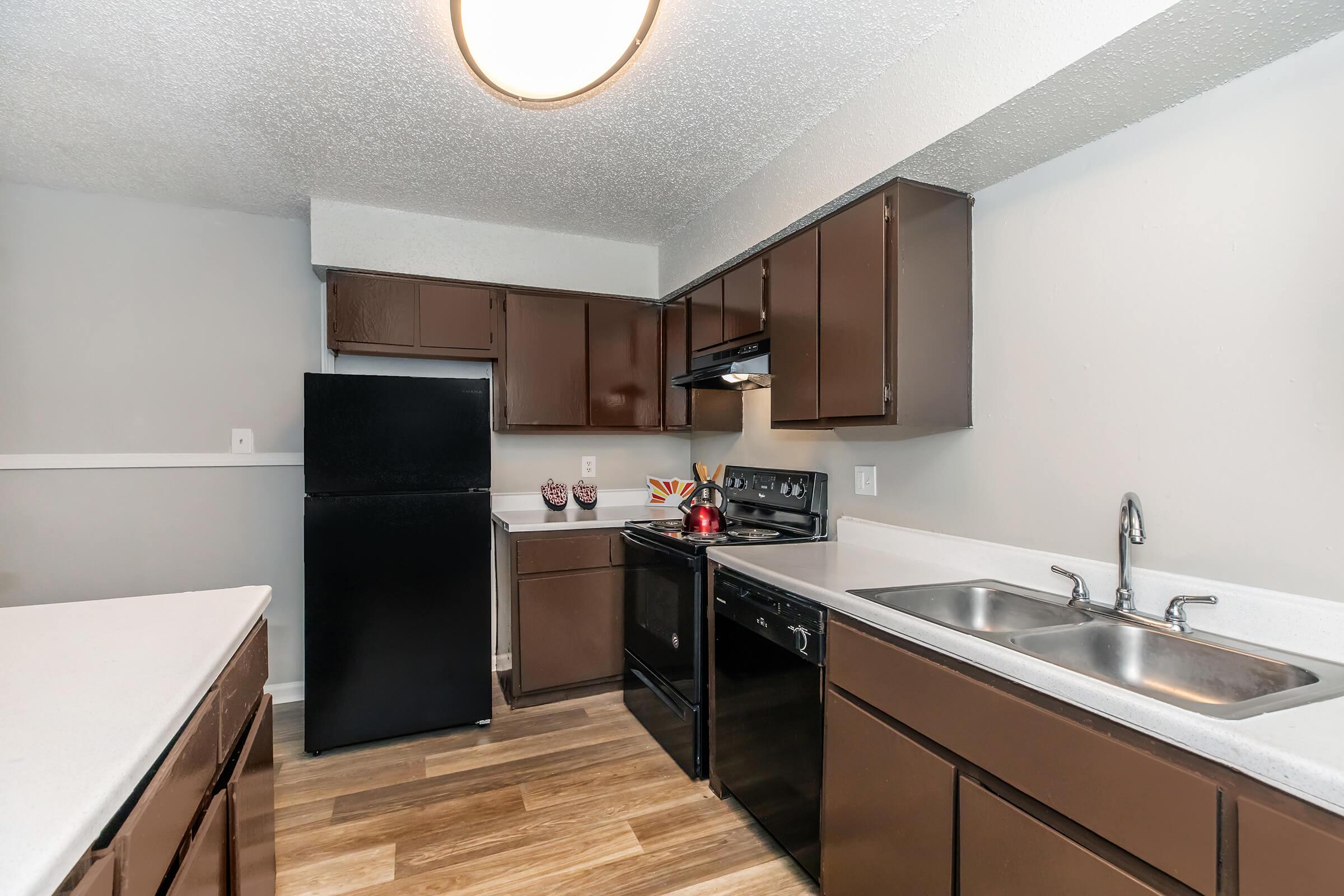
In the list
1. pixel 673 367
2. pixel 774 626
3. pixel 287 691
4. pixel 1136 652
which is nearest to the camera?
pixel 1136 652

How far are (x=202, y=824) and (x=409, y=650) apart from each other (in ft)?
5.50

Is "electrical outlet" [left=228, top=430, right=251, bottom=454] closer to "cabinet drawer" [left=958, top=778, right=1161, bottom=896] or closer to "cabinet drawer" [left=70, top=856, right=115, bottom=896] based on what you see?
"cabinet drawer" [left=70, top=856, right=115, bottom=896]

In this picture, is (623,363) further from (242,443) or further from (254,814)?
(254,814)

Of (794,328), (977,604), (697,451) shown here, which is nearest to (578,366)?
(697,451)

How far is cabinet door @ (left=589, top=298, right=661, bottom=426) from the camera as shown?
11.3 ft

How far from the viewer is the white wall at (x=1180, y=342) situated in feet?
4.15

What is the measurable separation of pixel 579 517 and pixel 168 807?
2.44 meters

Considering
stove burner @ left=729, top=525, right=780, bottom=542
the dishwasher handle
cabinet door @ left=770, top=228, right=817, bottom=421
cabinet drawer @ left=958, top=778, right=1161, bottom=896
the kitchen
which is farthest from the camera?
stove burner @ left=729, top=525, right=780, bottom=542

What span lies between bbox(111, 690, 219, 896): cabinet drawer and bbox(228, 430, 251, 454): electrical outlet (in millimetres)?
2351

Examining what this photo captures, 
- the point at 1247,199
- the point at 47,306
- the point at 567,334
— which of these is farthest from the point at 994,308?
the point at 47,306

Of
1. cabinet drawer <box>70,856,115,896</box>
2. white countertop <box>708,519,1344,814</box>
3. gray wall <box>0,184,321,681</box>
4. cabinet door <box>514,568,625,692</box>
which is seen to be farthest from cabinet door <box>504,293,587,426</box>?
cabinet drawer <box>70,856,115,896</box>

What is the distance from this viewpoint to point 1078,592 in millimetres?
1587

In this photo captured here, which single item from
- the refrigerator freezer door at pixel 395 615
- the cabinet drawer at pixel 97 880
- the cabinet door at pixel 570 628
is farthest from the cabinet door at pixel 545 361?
the cabinet drawer at pixel 97 880

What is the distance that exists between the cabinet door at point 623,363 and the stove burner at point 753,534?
2.99 feet
